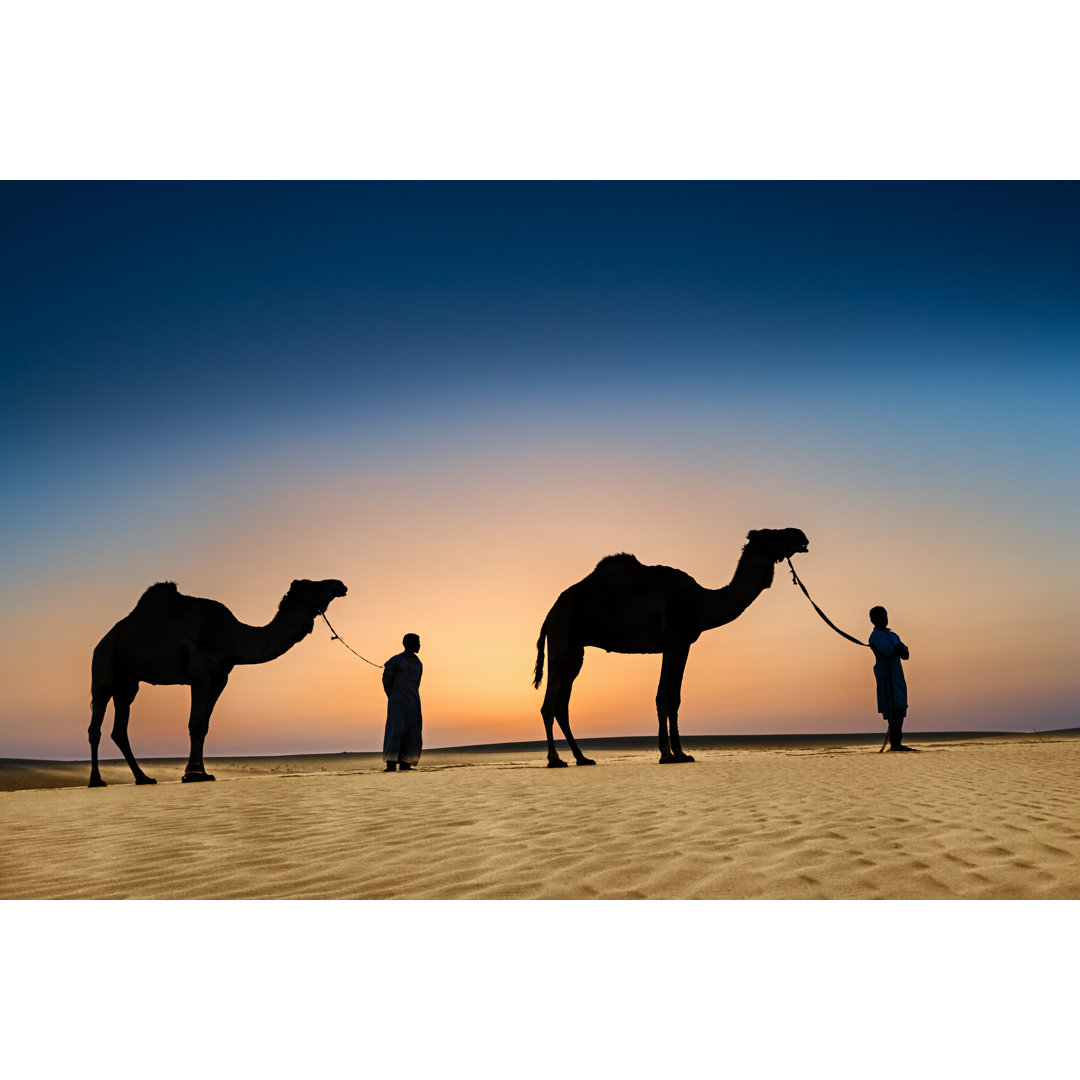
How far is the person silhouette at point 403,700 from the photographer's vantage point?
16219mm

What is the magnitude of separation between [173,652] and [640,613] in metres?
7.42

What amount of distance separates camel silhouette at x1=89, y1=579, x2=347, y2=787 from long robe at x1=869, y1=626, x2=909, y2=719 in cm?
956

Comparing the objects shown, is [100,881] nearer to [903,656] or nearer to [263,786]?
[263,786]

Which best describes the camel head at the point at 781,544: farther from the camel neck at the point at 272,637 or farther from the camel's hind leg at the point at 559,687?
the camel neck at the point at 272,637

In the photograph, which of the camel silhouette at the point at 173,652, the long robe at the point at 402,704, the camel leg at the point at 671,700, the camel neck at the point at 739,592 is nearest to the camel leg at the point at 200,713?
the camel silhouette at the point at 173,652

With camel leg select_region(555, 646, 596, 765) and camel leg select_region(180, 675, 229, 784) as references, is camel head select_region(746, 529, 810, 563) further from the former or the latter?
camel leg select_region(180, 675, 229, 784)

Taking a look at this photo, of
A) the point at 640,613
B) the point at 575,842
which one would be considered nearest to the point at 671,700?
the point at 640,613

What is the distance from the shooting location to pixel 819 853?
577 cm

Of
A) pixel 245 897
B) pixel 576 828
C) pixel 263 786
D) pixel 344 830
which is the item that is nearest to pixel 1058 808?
pixel 576 828

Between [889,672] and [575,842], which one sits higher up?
[889,672]

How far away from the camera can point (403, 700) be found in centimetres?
1627

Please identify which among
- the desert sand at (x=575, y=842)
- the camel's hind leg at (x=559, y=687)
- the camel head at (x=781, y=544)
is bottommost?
the desert sand at (x=575, y=842)

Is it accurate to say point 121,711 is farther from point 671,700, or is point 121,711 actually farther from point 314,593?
point 671,700

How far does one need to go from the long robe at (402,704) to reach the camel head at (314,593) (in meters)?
2.07
